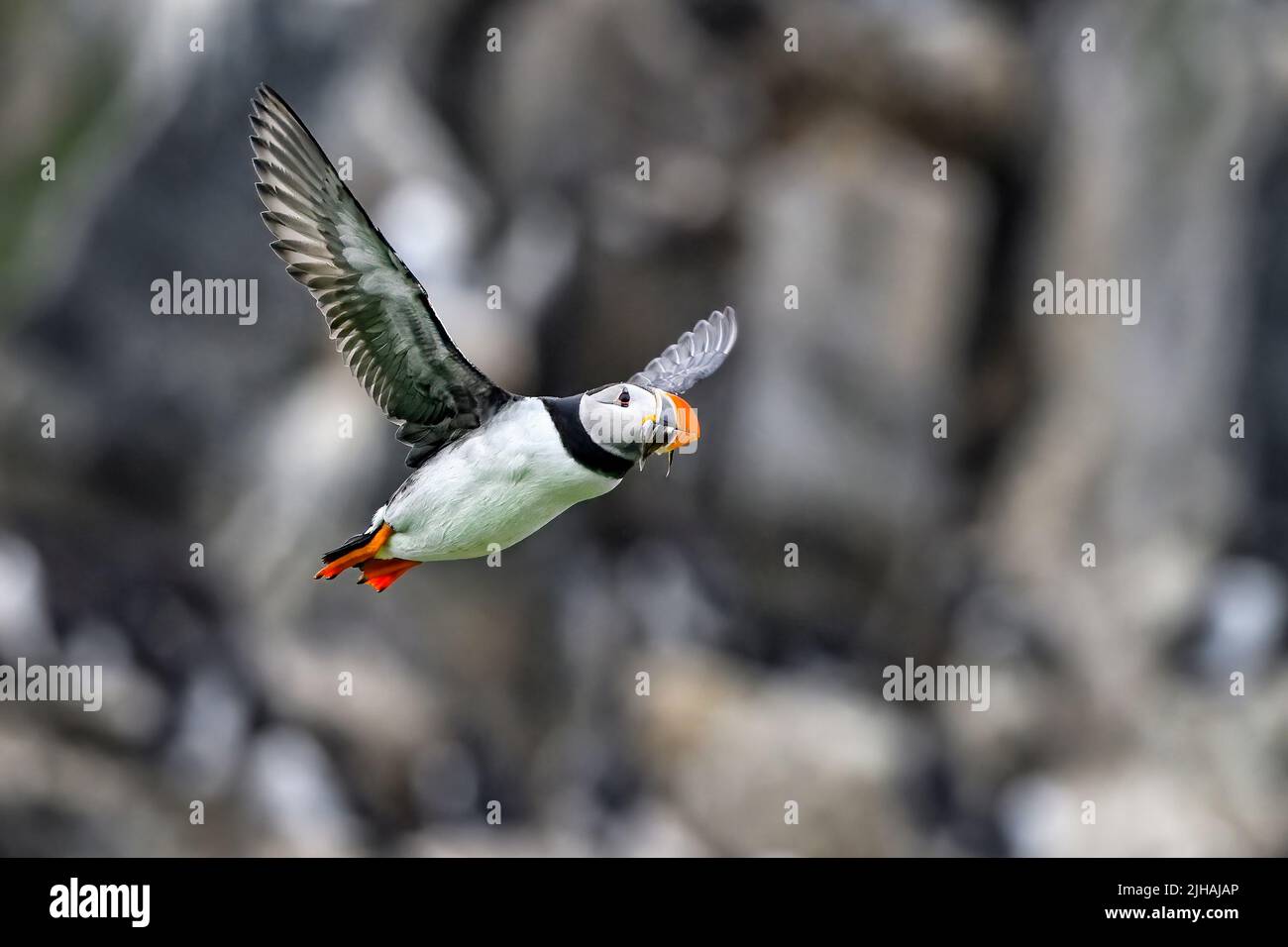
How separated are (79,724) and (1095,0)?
7912mm

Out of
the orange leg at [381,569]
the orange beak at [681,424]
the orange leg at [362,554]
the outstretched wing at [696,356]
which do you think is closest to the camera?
the orange beak at [681,424]

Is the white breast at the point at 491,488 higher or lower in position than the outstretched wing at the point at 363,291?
lower

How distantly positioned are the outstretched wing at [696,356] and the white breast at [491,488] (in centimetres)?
89

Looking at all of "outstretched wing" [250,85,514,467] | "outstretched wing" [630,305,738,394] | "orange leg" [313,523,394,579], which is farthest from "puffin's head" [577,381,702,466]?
"outstretched wing" [630,305,738,394]

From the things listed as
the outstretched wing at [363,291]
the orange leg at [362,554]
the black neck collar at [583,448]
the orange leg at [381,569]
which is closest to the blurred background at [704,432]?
the orange leg at [381,569]

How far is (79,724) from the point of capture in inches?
356

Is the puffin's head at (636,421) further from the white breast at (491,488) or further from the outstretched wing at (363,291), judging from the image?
the outstretched wing at (363,291)

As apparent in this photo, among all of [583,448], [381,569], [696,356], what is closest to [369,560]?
[381,569]

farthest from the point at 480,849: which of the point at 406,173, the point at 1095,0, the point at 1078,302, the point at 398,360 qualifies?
the point at 1095,0

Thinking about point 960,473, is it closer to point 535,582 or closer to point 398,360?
point 535,582

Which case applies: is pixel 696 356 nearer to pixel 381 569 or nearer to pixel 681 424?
pixel 381 569

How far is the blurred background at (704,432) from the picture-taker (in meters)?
9.54

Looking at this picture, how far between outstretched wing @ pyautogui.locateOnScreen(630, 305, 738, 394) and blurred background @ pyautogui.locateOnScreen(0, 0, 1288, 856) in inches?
186

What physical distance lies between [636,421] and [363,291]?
2.70 ft
